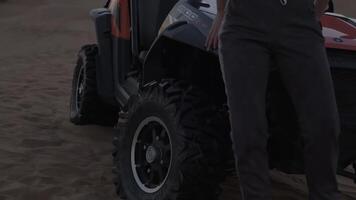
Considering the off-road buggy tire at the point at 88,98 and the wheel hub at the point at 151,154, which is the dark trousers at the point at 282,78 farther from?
the off-road buggy tire at the point at 88,98

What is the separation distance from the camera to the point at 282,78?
2.92m

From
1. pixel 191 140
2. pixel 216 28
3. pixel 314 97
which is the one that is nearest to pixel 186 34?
pixel 216 28

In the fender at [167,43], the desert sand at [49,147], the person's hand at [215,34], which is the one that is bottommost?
the desert sand at [49,147]

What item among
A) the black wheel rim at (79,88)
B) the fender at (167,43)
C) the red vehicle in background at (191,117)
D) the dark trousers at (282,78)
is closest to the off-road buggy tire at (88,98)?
the black wheel rim at (79,88)

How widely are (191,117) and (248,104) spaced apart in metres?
0.60

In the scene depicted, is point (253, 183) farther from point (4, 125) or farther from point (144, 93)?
point (4, 125)

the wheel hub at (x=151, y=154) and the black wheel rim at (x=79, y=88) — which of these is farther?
the black wheel rim at (x=79, y=88)

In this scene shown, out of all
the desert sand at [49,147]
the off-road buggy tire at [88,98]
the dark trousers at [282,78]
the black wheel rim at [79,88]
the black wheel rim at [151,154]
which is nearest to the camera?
the dark trousers at [282,78]

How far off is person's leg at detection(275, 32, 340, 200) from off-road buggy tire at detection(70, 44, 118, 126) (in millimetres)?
2781

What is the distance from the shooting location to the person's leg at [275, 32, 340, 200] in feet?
9.34

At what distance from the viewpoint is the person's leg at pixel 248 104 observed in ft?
9.40

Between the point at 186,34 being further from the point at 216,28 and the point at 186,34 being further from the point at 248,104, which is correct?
the point at 248,104

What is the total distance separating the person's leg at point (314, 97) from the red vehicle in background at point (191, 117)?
215 mm

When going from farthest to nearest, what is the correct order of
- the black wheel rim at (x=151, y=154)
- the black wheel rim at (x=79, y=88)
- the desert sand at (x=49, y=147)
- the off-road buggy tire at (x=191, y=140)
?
1. the black wheel rim at (x=79, y=88)
2. the desert sand at (x=49, y=147)
3. the black wheel rim at (x=151, y=154)
4. the off-road buggy tire at (x=191, y=140)
